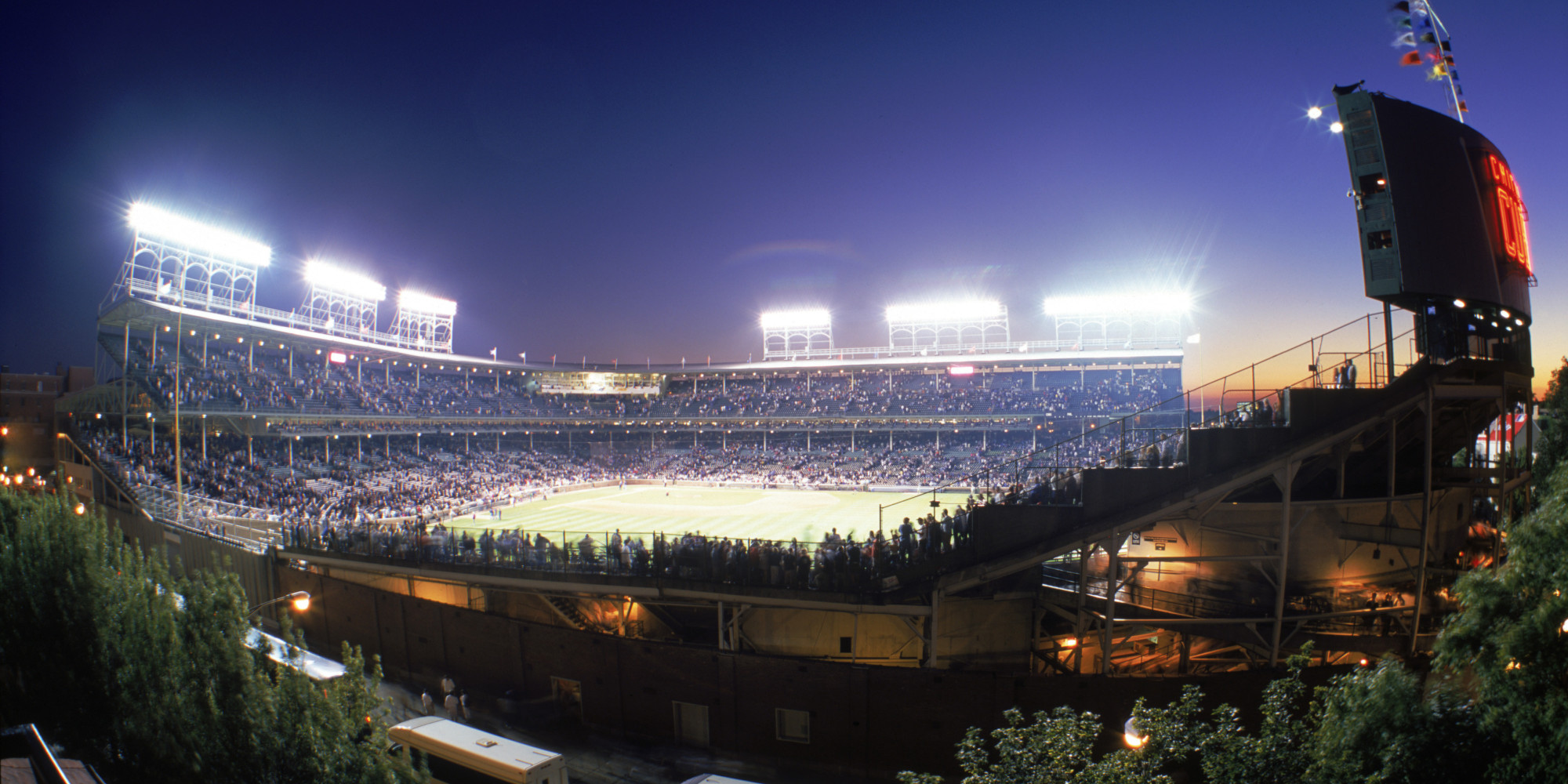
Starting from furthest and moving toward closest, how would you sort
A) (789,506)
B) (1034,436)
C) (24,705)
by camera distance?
(1034,436) < (789,506) < (24,705)

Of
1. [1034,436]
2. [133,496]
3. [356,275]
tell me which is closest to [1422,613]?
[1034,436]

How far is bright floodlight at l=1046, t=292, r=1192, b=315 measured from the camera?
A: 2346 inches

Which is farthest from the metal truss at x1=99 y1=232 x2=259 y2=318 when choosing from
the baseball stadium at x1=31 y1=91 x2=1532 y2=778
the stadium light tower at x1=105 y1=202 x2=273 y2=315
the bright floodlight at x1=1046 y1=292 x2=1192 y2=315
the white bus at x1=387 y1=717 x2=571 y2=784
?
the bright floodlight at x1=1046 y1=292 x2=1192 y2=315

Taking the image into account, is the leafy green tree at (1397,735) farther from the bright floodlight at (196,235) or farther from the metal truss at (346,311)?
the metal truss at (346,311)

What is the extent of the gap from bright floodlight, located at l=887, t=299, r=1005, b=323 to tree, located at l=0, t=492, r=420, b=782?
215 feet

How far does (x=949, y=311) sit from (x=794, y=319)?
18738 millimetres

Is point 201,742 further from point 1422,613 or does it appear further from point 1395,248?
point 1422,613

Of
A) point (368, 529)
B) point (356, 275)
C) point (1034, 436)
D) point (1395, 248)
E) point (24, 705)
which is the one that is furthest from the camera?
point (356, 275)

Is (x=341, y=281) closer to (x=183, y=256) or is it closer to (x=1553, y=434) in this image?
(x=183, y=256)

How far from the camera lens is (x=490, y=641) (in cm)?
1788

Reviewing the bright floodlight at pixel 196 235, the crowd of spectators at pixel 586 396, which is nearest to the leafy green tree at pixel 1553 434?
the crowd of spectators at pixel 586 396

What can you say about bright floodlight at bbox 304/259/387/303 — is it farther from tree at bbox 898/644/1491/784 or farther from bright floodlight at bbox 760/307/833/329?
tree at bbox 898/644/1491/784

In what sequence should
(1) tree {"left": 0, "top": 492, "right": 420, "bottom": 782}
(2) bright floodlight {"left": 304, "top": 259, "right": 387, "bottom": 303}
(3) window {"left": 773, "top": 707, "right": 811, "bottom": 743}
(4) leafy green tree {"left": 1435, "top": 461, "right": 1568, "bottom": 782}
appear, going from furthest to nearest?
(2) bright floodlight {"left": 304, "top": 259, "right": 387, "bottom": 303} → (3) window {"left": 773, "top": 707, "right": 811, "bottom": 743} → (1) tree {"left": 0, "top": 492, "right": 420, "bottom": 782} → (4) leafy green tree {"left": 1435, "top": 461, "right": 1568, "bottom": 782}

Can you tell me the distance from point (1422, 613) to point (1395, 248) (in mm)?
9341
